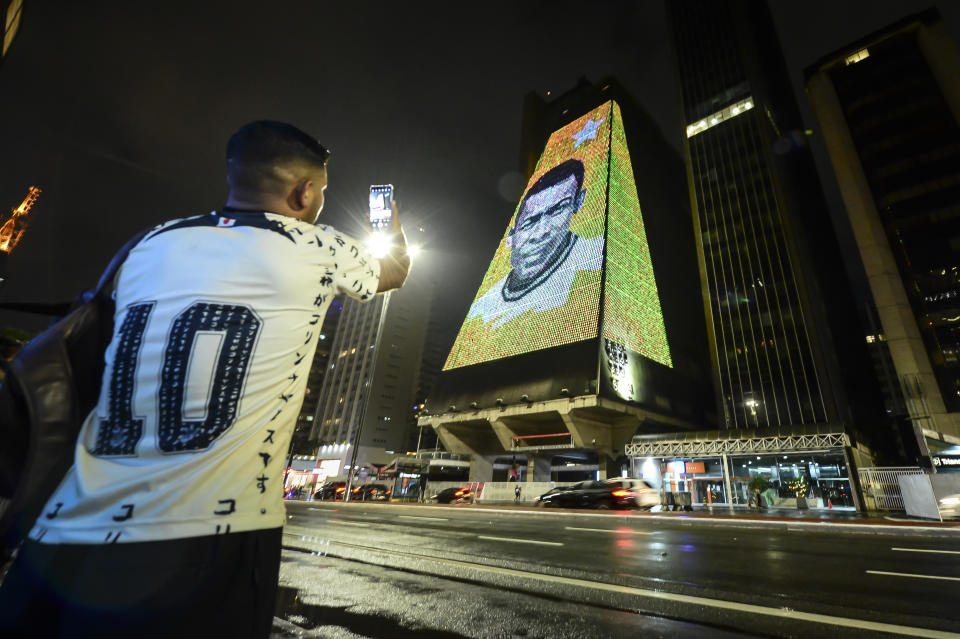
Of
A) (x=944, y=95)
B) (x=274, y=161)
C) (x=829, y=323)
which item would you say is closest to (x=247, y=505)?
(x=274, y=161)

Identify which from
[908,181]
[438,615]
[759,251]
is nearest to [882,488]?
[438,615]

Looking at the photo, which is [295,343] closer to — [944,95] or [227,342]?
[227,342]

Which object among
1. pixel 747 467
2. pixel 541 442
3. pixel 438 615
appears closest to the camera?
pixel 438 615

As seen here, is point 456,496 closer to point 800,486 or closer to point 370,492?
point 370,492

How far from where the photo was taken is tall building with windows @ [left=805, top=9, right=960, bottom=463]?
3441 centimetres

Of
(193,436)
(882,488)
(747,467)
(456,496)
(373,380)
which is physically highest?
(373,380)

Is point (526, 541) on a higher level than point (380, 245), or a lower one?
lower

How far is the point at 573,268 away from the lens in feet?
113

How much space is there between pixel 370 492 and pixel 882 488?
30629mm

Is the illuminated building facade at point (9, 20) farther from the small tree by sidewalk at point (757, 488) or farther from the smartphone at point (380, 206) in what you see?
the small tree by sidewalk at point (757, 488)

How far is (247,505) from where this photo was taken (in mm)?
1206

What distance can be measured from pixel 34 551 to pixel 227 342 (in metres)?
0.67

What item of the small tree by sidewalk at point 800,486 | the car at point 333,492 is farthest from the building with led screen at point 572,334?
the car at point 333,492

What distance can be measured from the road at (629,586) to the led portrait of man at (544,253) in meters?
28.9
